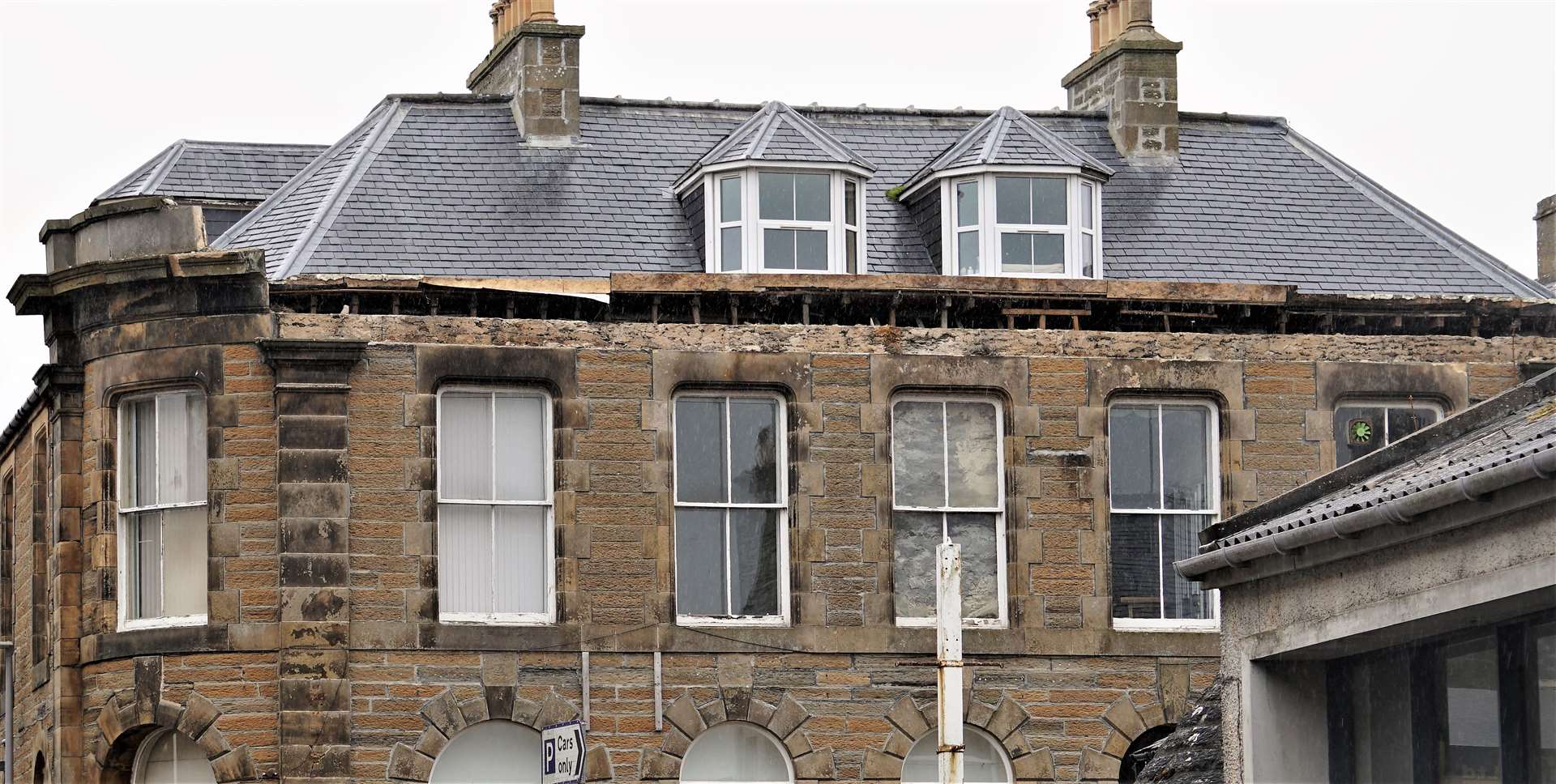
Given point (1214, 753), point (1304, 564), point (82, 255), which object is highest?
point (82, 255)

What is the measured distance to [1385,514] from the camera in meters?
17.2

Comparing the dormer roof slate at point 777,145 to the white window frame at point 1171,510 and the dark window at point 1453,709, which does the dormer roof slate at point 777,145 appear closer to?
the white window frame at point 1171,510

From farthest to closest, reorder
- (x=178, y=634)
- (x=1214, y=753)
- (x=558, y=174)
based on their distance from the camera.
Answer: (x=558, y=174) → (x=178, y=634) → (x=1214, y=753)

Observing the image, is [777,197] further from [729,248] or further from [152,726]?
[152,726]

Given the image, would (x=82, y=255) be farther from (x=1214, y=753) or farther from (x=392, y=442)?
(x=1214, y=753)

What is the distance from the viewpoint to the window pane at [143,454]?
27.3 meters

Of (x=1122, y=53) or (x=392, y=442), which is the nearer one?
(x=392, y=442)

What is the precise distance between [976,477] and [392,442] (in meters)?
6.35

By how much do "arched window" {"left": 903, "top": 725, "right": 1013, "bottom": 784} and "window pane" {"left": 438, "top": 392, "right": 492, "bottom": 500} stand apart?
5337 millimetres

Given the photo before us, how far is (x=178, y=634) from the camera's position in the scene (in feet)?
86.9

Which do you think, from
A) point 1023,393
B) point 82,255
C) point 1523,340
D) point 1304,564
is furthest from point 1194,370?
point 82,255

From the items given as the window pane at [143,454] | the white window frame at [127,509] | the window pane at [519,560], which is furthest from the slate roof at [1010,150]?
the window pane at [143,454]

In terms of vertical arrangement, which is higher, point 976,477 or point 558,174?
point 558,174

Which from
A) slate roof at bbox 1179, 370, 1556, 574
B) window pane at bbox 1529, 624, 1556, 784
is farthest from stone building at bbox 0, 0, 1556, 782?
window pane at bbox 1529, 624, 1556, 784
